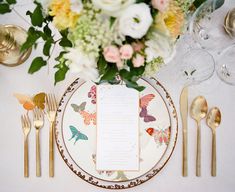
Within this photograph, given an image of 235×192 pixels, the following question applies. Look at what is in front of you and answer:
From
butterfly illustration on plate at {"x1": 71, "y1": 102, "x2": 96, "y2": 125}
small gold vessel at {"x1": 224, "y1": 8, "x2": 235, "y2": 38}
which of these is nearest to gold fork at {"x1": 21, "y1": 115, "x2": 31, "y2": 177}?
butterfly illustration on plate at {"x1": 71, "y1": 102, "x2": 96, "y2": 125}

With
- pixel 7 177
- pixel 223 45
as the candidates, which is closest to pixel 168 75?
pixel 223 45

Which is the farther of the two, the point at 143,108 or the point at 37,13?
the point at 143,108

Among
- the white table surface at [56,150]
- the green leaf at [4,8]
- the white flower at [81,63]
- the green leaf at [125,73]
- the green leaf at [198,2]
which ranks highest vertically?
the green leaf at [198,2]

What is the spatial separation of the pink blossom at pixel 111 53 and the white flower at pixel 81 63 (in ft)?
0.10

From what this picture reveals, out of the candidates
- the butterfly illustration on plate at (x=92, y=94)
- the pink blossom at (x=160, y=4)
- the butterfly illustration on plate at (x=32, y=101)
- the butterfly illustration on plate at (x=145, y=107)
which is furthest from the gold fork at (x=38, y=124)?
the pink blossom at (x=160, y=4)

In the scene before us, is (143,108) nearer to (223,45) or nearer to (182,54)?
(182,54)

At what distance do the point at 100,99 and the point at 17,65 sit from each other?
28 centimetres

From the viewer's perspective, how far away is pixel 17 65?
3.35ft

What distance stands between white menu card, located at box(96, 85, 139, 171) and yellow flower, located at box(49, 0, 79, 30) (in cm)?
39

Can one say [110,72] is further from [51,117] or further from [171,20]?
[51,117]

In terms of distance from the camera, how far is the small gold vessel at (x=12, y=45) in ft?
3.13

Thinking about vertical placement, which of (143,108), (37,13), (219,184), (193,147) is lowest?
(219,184)

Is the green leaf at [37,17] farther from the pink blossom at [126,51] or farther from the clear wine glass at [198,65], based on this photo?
the clear wine glass at [198,65]

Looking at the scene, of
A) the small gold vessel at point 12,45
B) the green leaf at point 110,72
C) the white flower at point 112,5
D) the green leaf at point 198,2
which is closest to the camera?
the white flower at point 112,5
